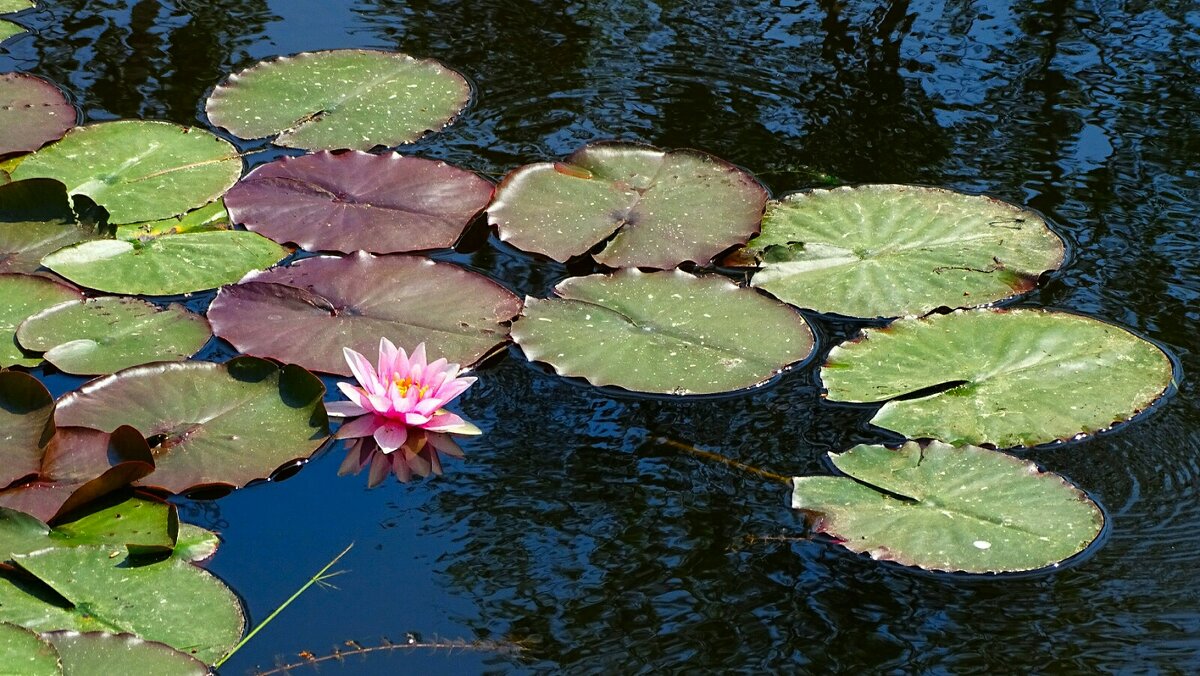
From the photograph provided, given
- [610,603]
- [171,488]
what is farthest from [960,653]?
[171,488]

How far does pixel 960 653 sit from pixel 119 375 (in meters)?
1.92

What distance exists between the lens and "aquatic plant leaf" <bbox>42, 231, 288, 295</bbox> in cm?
307

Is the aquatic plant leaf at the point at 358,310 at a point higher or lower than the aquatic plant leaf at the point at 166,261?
higher

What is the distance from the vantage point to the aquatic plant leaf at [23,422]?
243cm

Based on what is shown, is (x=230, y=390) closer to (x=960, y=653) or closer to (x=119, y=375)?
(x=119, y=375)

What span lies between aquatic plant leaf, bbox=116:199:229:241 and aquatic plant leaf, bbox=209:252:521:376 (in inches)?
14.9

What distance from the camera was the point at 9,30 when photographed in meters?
A: 4.50

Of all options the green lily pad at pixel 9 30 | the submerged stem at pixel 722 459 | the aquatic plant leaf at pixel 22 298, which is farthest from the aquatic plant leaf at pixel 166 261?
the green lily pad at pixel 9 30

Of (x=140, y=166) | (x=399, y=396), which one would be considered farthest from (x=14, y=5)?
(x=399, y=396)

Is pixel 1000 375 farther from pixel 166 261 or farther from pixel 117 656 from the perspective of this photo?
pixel 166 261

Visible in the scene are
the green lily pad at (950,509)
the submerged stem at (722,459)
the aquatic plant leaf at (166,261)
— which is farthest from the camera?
the aquatic plant leaf at (166,261)

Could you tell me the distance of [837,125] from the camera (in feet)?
13.0

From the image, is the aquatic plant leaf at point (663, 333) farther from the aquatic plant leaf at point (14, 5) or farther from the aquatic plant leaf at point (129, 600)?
the aquatic plant leaf at point (14, 5)

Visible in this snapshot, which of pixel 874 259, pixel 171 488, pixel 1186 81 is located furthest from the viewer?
pixel 1186 81
